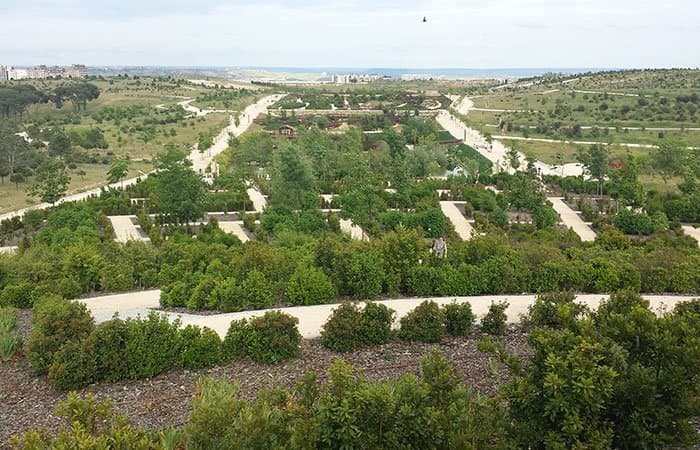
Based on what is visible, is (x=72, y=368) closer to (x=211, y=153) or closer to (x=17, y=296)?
(x=17, y=296)

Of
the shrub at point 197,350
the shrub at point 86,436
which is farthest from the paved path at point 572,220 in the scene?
the shrub at point 86,436

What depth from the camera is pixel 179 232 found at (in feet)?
64.2

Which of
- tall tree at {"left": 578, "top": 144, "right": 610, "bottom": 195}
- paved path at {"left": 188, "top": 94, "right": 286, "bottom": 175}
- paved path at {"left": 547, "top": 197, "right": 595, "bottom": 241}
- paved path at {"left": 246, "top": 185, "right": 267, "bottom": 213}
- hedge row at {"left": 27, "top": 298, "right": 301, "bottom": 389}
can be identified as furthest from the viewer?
paved path at {"left": 188, "top": 94, "right": 286, "bottom": 175}

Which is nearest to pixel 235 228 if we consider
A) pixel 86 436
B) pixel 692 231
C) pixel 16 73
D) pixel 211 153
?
pixel 692 231

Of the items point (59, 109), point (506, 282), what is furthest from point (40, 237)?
point (59, 109)

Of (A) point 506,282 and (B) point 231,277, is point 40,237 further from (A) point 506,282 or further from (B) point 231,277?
(A) point 506,282

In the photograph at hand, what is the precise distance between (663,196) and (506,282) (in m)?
15.8

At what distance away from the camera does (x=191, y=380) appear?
343 inches

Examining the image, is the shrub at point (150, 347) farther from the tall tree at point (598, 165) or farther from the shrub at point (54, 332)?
the tall tree at point (598, 165)

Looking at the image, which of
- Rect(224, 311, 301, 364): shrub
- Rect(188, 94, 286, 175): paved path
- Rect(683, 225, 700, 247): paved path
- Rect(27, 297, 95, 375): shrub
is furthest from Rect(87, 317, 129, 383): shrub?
Rect(188, 94, 286, 175): paved path

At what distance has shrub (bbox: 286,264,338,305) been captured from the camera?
1197 centimetres

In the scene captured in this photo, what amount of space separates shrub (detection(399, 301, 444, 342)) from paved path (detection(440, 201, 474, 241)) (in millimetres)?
9981

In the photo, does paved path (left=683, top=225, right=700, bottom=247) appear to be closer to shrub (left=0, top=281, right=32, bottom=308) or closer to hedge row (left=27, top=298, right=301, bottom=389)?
hedge row (left=27, top=298, right=301, bottom=389)

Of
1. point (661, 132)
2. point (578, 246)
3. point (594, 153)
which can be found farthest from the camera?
point (661, 132)
